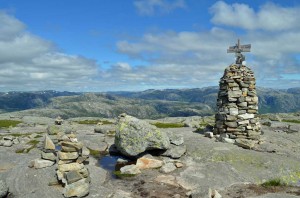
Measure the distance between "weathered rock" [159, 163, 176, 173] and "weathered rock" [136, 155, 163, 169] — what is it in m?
1.11

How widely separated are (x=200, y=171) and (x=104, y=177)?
9.21 meters

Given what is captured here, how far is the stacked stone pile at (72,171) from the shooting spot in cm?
2335

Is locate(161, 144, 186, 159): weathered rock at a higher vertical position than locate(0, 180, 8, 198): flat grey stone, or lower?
higher

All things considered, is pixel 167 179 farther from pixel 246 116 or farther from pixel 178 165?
pixel 246 116

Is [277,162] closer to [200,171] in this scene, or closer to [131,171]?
[200,171]

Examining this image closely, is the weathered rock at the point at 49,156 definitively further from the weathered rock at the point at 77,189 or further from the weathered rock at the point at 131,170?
the weathered rock at the point at 77,189

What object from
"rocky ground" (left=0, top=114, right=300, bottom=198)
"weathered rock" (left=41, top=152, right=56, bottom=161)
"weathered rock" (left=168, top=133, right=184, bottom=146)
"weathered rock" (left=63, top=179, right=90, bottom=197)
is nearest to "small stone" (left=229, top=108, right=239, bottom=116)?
"rocky ground" (left=0, top=114, right=300, bottom=198)

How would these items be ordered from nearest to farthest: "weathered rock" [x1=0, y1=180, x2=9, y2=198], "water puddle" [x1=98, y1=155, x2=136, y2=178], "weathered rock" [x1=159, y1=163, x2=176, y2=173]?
"weathered rock" [x1=0, y1=180, x2=9, y2=198], "weathered rock" [x1=159, y1=163, x2=176, y2=173], "water puddle" [x1=98, y1=155, x2=136, y2=178]

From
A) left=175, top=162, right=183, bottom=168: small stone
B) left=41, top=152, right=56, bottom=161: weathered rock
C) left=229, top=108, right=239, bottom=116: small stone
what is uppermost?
left=229, top=108, right=239, bottom=116: small stone

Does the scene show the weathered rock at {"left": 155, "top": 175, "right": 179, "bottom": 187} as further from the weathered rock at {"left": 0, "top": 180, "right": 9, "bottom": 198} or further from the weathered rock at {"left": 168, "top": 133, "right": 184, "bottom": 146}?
the weathered rock at {"left": 0, "top": 180, "right": 9, "bottom": 198}

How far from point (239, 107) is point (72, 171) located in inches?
934

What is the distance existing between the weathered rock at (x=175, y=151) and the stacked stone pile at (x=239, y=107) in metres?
8.10

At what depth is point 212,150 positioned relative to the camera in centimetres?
3469

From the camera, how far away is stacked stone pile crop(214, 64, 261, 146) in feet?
130
